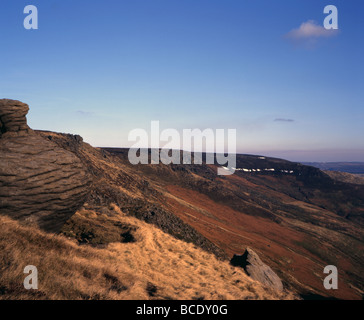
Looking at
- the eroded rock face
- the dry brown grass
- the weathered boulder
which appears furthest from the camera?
the weathered boulder

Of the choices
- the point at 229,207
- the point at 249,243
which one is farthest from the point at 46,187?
the point at 229,207

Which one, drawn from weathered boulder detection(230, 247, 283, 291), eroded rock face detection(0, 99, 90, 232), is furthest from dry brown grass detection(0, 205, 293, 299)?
eroded rock face detection(0, 99, 90, 232)

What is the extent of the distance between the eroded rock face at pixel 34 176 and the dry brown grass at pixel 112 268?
1.16 m

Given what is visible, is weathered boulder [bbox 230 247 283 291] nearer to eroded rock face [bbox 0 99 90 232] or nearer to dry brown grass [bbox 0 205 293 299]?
dry brown grass [bbox 0 205 293 299]

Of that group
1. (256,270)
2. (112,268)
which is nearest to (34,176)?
(112,268)

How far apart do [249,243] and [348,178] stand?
5737 inches

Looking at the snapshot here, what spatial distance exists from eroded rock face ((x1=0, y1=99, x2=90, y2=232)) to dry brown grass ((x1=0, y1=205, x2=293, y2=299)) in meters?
1.16

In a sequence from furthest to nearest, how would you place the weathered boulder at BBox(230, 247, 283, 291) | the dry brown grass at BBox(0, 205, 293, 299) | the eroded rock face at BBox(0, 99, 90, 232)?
the weathered boulder at BBox(230, 247, 283, 291), the eroded rock face at BBox(0, 99, 90, 232), the dry brown grass at BBox(0, 205, 293, 299)

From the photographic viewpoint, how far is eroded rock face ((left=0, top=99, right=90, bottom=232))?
1005 centimetres

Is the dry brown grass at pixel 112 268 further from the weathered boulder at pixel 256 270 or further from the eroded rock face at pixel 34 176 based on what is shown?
the eroded rock face at pixel 34 176

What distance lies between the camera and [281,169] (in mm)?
123688

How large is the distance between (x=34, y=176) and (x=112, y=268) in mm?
5609

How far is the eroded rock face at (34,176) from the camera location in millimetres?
10047

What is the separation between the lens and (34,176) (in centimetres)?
1068
